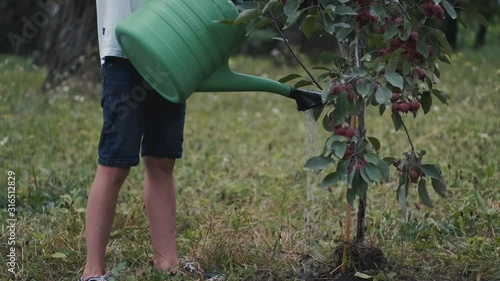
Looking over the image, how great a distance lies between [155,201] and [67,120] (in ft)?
9.78

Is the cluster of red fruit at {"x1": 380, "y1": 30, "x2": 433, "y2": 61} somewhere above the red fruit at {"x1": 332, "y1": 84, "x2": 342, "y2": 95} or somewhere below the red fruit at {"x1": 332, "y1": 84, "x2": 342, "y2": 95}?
above

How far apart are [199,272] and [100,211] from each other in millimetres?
381

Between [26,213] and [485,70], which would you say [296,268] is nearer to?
[26,213]

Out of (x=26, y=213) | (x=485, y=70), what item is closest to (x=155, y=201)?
(x=26, y=213)

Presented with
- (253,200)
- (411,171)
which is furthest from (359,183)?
(253,200)

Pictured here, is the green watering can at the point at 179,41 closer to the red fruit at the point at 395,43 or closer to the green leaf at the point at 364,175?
the red fruit at the point at 395,43

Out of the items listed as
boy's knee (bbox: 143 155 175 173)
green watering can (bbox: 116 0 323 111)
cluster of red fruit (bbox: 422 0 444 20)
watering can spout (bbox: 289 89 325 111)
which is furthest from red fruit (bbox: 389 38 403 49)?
boy's knee (bbox: 143 155 175 173)

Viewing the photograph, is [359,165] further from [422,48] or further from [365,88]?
[422,48]

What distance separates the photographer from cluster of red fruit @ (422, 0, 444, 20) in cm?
219

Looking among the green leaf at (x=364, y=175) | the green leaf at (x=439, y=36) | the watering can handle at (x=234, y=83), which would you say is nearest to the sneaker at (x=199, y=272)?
the watering can handle at (x=234, y=83)

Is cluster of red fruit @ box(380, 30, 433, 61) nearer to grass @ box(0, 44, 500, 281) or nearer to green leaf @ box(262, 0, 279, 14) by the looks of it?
green leaf @ box(262, 0, 279, 14)

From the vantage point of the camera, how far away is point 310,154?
106 inches

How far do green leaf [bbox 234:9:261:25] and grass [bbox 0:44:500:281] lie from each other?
0.55 meters

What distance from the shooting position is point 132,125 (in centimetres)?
246
